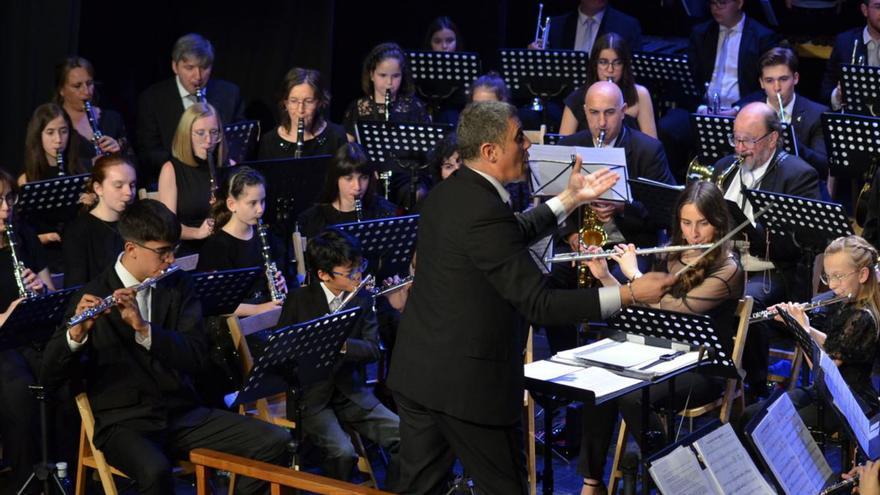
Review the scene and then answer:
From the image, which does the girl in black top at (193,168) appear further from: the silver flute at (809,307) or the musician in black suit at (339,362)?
the silver flute at (809,307)

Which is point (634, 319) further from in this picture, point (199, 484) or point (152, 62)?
point (152, 62)

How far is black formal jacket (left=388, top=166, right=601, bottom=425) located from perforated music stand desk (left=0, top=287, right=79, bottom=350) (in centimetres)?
158

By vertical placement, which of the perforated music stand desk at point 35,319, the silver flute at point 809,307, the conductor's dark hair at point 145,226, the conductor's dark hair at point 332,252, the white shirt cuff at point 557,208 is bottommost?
the perforated music stand desk at point 35,319

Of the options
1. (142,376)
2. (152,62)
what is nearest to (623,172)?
(142,376)

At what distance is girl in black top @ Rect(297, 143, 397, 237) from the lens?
619 cm

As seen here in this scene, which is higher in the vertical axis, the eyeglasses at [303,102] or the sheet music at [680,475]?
the eyeglasses at [303,102]

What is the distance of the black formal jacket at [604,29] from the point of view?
8680 mm

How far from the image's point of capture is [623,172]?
596cm

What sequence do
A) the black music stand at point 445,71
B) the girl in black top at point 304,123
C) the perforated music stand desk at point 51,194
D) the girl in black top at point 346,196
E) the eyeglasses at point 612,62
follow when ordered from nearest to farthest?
1. the perforated music stand desk at point 51,194
2. the girl in black top at point 346,196
3. the girl in black top at point 304,123
4. the eyeglasses at point 612,62
5. the black music stand at point 445,71

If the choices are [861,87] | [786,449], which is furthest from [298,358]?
[861,87]

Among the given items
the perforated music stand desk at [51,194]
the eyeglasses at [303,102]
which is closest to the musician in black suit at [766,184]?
the eyeglasses at [303,102]

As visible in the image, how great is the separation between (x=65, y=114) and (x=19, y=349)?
174cm

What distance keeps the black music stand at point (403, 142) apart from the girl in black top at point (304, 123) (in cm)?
23

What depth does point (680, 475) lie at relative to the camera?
12.6 feet
